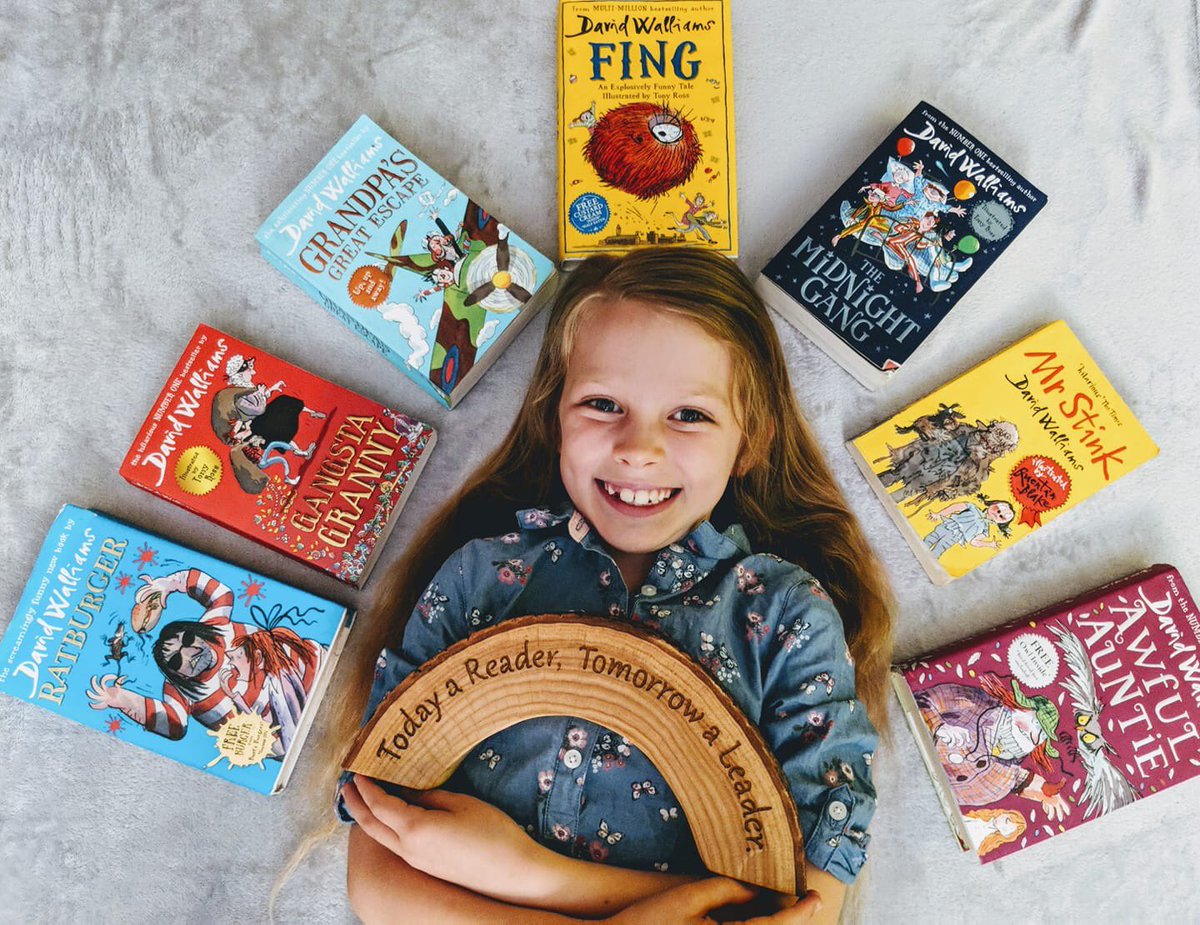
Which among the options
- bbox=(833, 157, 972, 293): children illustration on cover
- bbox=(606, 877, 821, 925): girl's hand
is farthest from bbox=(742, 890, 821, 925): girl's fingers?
bbox=(833, 157, 972, 293): children illustration on cover

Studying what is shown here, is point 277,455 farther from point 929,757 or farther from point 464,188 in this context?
point 929,757

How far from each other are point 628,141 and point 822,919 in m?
0.86

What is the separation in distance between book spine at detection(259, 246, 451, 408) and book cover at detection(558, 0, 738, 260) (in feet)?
0.76

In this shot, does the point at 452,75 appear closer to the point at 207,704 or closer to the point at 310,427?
the point at 310,427

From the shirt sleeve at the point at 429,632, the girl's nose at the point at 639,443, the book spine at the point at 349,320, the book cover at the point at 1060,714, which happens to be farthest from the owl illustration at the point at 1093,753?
the book spine at the point at 349,320

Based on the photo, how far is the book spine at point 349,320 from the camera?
104cm

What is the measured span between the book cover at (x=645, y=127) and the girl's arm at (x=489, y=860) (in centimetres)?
64

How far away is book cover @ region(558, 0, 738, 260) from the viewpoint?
1.07 m

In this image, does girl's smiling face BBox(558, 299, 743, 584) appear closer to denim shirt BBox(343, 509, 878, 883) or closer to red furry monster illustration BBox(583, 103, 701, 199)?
denim shirt BBox(343, 509, 878, 883)

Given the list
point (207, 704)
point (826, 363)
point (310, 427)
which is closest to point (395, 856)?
point (207, 704)

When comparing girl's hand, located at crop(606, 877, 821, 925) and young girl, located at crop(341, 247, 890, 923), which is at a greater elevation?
young girl, located at crop(341, 247, 890, 923)

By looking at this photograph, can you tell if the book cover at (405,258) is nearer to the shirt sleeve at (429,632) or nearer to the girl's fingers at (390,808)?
the shirt sleeve at (429,632)

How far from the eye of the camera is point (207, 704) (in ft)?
3.32

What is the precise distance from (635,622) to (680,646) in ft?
0.15
